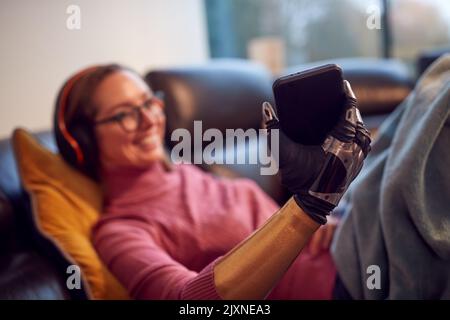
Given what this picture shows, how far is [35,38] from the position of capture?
135cm

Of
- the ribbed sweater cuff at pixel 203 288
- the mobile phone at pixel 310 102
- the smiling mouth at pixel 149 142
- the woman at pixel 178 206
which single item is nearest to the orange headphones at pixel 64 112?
the woman at pixel 178 206

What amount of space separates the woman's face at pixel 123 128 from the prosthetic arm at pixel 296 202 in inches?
18.7

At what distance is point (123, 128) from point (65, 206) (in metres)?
0.21

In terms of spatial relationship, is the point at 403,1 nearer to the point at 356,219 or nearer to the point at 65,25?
the point at 65,25

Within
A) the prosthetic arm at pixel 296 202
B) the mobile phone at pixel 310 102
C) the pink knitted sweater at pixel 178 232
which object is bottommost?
the pink knitted sweater at pixel 178 232

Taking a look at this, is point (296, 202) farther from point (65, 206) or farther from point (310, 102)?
point (65, 206)

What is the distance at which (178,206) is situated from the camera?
1.01 m

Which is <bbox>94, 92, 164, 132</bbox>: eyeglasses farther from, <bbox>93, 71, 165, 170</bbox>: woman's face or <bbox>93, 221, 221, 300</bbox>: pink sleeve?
<bbox>93, 221, 221, 300</bbox>: pink sleeve

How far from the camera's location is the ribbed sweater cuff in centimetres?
64

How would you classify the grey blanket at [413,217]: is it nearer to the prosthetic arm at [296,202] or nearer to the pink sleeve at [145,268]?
the prosthetic arm at [296,202]

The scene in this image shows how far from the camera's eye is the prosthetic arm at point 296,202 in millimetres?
557

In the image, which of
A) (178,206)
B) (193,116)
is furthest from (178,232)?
(193,116)
